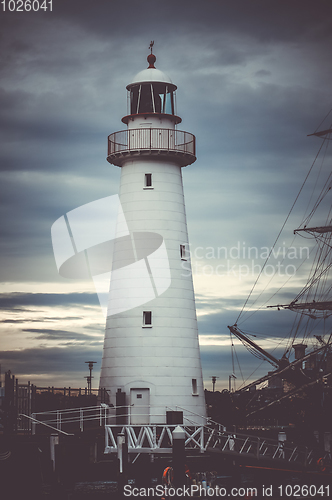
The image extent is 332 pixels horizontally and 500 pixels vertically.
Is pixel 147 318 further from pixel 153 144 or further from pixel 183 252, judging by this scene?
pixel 153 144

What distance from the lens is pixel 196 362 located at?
40.8 meters

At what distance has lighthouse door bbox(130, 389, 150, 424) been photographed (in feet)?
128

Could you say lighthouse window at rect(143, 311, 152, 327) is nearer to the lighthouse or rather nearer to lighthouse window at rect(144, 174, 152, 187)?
the lighthouse

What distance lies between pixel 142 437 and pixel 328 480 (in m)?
9.02

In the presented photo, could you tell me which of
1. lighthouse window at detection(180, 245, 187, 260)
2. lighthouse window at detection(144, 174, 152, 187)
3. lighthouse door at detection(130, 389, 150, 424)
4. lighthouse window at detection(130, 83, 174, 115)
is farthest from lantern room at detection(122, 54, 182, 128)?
lighthouse door at detection(130, 389, 150, 424)

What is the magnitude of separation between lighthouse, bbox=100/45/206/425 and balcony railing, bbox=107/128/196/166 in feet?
0.18

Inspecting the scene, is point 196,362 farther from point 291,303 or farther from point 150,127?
point 291,303

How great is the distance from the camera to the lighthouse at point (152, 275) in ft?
129

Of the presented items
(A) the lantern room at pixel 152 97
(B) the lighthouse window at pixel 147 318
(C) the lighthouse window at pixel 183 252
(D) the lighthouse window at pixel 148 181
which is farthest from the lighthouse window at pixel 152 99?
(B) the lighthouse window at pixel 147 318

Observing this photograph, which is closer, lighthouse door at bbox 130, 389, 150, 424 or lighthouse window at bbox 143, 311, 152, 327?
lighthouse door at bbox 130, 389, 150, 424

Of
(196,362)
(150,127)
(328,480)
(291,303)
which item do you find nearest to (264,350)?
(291,303)

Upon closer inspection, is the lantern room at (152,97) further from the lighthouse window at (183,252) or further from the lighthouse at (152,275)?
the lighthouse window at (183,252)

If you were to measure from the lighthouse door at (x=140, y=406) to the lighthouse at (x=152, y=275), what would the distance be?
52 millimetres

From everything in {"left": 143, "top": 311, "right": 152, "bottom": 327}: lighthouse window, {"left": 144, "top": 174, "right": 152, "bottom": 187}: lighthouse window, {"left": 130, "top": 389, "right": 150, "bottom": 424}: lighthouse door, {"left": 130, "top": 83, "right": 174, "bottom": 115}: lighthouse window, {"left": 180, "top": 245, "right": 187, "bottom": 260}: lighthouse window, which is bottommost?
{"left": 130, "top": 389, "right": 150, "bottom": 424}: lighthouse door
